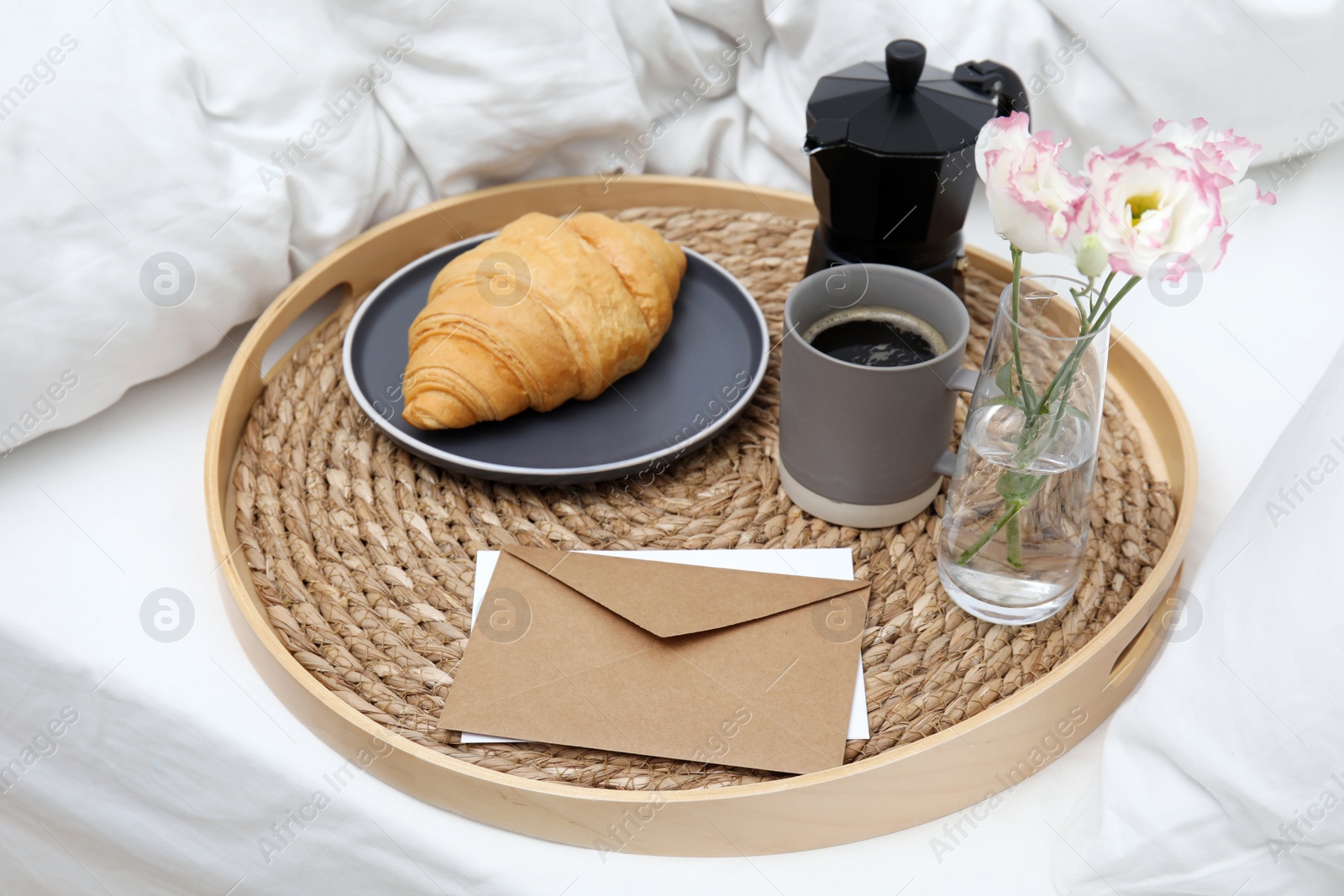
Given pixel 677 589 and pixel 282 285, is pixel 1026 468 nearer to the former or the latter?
pixel 677 589

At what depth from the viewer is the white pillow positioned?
0.49 m

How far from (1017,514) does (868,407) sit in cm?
10

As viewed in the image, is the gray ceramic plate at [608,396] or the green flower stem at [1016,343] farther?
the gray ceramic plate at [608,396]

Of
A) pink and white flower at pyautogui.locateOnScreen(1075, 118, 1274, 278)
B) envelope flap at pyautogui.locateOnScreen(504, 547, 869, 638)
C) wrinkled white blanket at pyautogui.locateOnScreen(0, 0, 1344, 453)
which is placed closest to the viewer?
pink and white flower at pyautogui.locateOnScreen(1075, 118, 1274, 278)

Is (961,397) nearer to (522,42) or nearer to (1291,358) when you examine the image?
(1291,358)

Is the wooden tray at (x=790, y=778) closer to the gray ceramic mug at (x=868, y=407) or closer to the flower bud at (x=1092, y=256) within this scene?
the gray ceramic mug at (x=868, y=407)

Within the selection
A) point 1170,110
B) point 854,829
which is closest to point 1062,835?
point 854,829

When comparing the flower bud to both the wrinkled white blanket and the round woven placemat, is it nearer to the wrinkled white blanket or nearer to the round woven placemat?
the round woven placemat

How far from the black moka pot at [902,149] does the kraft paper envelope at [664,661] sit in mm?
249

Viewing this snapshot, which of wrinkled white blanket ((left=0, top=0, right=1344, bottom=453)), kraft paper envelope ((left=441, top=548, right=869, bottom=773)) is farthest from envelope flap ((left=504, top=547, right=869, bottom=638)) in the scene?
wrinkled white blanket ((left=0, top=0, right=1344, bottom=453))

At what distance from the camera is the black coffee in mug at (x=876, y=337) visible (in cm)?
65

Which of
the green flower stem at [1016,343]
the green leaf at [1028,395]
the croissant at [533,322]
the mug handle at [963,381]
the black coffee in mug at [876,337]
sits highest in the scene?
the green flower stem at [1016,343]

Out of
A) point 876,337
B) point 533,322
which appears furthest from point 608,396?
point 876,337

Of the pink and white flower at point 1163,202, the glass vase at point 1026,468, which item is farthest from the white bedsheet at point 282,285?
the pink and white flower at point 1163,202
